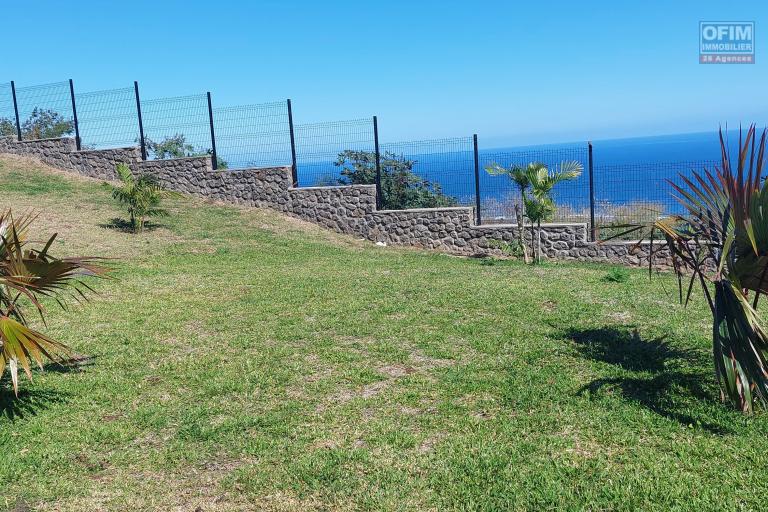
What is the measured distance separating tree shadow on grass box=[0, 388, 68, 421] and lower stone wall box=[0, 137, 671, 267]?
1088 cm

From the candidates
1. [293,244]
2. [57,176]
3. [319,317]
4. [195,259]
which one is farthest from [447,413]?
[57,176]

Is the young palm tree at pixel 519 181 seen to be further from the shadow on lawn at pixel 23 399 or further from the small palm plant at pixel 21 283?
the shadow on lawn at pixel 23 399

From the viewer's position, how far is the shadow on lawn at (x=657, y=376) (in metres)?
4.69

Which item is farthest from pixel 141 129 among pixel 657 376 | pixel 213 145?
pixel 657 376

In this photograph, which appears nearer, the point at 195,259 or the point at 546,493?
the point at 546,493

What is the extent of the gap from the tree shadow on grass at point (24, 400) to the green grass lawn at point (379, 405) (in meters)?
0.02

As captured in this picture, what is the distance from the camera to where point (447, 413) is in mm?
4805

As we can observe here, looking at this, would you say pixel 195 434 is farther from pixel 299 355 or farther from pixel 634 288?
pixel 634 288

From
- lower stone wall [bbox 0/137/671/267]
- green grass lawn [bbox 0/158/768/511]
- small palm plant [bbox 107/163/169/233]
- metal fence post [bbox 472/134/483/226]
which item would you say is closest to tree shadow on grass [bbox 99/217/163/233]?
small palm plant [bbox 107/163/169/233]

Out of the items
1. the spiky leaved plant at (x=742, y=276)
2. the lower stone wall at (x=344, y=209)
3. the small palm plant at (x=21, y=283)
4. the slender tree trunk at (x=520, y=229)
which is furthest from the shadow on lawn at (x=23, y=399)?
the lower stone wall at (x=344, y=209)

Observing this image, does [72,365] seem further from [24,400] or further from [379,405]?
[379,405]

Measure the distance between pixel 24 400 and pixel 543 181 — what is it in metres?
10.3

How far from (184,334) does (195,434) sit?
252 cm

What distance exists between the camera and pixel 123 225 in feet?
44.4
